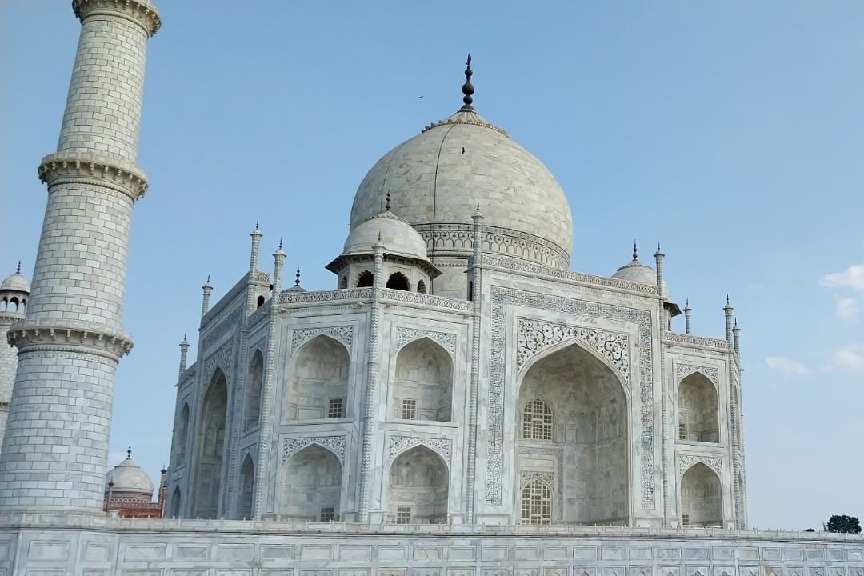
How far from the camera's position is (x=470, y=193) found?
89.1 feet

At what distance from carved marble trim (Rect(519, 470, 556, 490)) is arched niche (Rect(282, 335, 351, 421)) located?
17.0ft

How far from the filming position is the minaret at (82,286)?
1163 centimetres

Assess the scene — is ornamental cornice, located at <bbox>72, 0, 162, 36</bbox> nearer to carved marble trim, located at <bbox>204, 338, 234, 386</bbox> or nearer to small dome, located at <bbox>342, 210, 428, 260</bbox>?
small dome, located at <bbox>342, 210, 428, 260</bbox>

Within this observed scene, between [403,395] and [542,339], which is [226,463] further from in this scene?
[542,339]

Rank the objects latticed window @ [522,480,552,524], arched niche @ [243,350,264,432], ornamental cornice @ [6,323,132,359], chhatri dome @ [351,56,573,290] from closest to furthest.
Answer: ornamental cornice @ [6,323,132,359]
arched niche @ [243,350,264,432]
latticed window @ [522,480,552,524]
chhatri dome @ [351,56,573,290]

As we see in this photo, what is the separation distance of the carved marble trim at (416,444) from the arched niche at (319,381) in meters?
1.48

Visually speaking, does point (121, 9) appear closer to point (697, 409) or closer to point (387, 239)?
point (387, 239)

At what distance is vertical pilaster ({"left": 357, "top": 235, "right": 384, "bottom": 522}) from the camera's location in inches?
767

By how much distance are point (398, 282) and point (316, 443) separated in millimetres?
4979

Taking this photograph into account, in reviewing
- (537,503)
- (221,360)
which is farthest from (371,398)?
(221,360)

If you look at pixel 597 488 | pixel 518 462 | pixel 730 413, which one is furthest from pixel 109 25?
pixel 730 413

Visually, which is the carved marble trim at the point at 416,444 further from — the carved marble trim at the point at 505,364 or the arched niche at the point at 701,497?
the arched niche at the point at 701,497

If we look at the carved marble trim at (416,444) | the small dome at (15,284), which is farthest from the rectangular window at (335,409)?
the small dome at (15,284)

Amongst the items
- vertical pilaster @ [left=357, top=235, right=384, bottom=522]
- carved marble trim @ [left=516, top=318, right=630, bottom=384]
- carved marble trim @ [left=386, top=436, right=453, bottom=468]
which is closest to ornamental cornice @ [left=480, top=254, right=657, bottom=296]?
carved marble trim @ [left=516, top=318, right=630, bottom=384]
